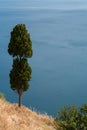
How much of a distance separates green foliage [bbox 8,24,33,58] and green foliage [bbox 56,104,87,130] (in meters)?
4.87

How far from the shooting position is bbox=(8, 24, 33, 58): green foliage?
97.6 feet

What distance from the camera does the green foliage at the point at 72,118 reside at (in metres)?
27.6

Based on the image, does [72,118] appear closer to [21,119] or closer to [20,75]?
[21,119]

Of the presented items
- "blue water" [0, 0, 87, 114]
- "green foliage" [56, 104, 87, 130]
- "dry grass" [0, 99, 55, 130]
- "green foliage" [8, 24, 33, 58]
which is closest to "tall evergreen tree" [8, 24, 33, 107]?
"green foliage" [8, 24, 33, 58]

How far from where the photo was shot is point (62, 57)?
12756 centimetres

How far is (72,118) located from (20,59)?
583 centimetres

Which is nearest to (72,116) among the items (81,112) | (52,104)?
(81,112)

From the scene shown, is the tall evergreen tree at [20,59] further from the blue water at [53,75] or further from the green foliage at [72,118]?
the blue water at [53,75]

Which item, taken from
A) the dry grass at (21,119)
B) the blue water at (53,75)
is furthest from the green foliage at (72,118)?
the blue water at (53,75)

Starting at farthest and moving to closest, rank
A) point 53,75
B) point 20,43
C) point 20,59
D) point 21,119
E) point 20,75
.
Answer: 1. point 53,75
2. point 20,59
3. point 20,43
4. point 20,75
5. point 21,119

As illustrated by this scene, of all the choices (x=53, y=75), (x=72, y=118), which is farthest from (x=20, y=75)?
(x=53, y=75)

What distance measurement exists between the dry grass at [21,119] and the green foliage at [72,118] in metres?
0.74

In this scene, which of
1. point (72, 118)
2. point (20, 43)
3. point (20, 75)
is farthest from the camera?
point (20, 43)

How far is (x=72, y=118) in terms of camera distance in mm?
27812
